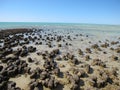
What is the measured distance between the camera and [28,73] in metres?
7.15

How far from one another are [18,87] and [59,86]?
1799 mm

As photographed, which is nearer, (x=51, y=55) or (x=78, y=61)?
(x=78, y=61)

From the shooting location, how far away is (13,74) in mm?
6961

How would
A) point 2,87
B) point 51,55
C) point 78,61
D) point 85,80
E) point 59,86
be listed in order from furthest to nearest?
1. point 51,55
2. point 78,61
3. point 85,80
4. point 59,86
5. point 2,87

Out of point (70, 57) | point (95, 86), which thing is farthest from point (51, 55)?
point (95, 86)

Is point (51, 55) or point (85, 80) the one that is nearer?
point (85, 80)

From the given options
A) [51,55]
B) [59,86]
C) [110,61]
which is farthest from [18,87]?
[110,61]

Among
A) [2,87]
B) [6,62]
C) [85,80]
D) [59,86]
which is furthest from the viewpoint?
[6,62]

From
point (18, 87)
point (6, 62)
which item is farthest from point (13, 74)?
point (6, 62)

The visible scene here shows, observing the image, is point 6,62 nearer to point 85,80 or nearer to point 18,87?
point 18,87

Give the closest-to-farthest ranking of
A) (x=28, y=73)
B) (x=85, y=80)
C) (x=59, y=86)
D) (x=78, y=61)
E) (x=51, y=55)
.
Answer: (x=59, y=86), (x=85, y=80), (x=28, y=73), (x=78, y=61), (x=51, y=55)

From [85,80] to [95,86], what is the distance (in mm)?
658

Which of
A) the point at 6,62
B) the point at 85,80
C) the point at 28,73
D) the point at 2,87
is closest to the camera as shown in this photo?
the point at 2,87

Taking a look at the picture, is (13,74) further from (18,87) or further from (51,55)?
(51,55)
